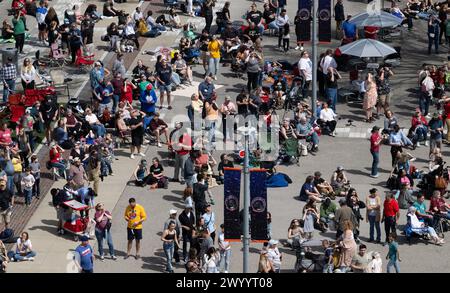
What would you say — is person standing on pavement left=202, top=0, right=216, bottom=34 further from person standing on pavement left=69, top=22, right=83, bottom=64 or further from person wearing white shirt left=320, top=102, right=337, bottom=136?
person wearing white shirt left=320, top=102, right=337, bottom=136

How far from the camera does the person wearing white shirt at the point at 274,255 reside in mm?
30609

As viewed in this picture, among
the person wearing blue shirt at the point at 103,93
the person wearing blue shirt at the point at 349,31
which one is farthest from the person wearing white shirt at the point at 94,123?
the person wearing blue shirt at the point at 349,31

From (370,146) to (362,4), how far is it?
15231mm

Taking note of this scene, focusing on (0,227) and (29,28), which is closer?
(0,227)

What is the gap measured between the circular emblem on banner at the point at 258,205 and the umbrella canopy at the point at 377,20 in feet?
57.6

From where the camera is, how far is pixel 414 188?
36.2 m

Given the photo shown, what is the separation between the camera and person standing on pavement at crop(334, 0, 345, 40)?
1900 inches

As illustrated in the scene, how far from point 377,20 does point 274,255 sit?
53.0ft

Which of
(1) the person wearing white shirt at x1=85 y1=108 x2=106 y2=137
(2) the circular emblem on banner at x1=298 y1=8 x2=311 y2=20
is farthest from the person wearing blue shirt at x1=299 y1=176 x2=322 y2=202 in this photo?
(2) the circular emblem on banner at x1=298 y1=8 x2=311 y2=20

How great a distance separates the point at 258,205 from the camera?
2850 cm
